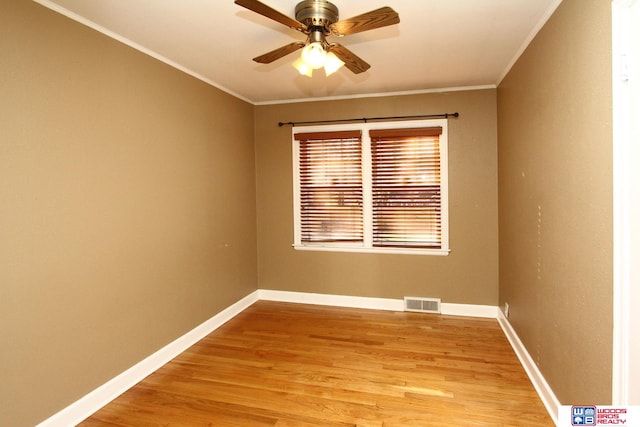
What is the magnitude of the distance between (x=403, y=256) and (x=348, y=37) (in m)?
2.53

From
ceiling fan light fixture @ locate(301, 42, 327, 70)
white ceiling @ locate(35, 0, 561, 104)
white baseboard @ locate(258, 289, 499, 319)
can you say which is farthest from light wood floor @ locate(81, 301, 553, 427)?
white ceiling @ locate(35, 0, 561, 104)

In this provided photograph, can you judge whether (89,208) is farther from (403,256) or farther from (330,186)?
(403,256)

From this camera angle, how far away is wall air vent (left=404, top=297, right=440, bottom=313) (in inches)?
157

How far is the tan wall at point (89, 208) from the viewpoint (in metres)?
1.87

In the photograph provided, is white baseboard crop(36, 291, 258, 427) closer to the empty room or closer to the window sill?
the empty room

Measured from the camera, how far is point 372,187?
4105 mm

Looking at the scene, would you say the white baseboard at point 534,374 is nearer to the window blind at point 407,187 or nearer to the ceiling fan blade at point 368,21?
the window blind at point 407,187

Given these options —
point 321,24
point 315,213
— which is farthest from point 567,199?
point 315,213

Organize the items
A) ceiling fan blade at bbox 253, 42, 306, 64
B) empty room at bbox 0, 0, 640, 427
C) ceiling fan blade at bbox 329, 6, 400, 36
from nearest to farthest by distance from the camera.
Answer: ceiling fan blade at bbox 329, 6, 400, 36 < empty room at bbox 0, 0, 640, 427 < ceiling fan blade at bbox 253, 42, 306, 64

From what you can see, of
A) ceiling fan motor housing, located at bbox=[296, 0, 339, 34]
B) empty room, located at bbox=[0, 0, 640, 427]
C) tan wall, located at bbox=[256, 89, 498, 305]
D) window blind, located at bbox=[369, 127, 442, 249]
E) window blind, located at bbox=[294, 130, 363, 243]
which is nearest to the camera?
empty room, located at bbox=[0, 0, 640, 427]

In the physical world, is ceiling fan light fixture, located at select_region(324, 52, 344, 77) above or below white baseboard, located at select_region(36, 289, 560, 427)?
above

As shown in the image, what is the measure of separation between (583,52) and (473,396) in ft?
7.30

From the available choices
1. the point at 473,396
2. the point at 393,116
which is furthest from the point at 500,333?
the point at 393,116

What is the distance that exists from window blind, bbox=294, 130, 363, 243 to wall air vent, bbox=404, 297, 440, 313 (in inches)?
37.0
